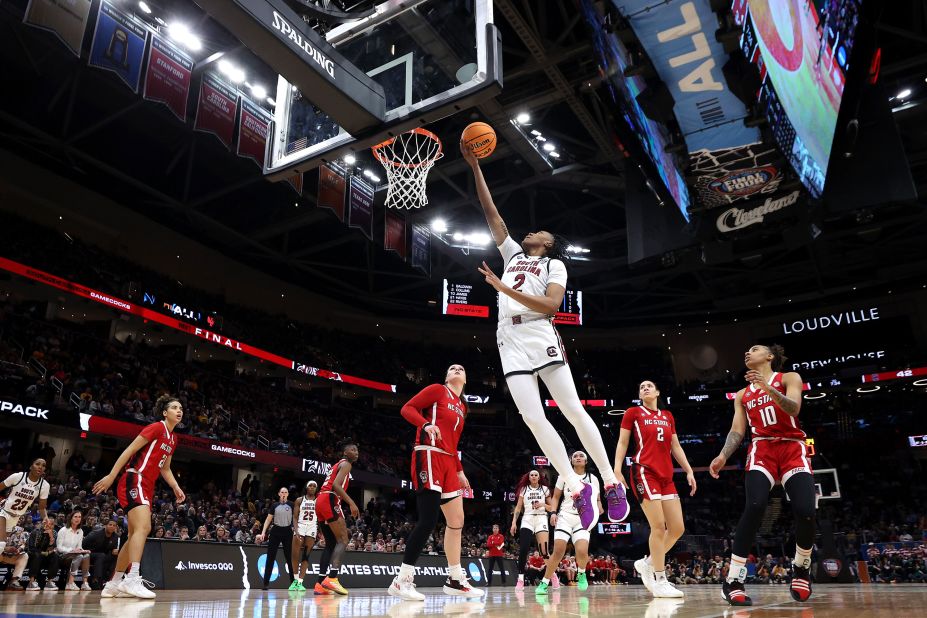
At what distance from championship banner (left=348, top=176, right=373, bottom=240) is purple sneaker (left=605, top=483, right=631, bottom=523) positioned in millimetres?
13104

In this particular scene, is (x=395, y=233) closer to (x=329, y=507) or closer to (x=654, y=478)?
(x=329, y=507)

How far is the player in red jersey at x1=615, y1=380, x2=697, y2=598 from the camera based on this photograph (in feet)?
19.1

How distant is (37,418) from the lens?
1644 cm

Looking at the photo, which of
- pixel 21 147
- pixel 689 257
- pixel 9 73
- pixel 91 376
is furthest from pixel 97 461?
pixel 689 257

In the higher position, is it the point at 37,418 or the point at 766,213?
the point at 766,213

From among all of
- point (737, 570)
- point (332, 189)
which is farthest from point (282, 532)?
point (332, 189)

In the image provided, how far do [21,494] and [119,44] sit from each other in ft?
24.6

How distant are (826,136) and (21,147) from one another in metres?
21.8

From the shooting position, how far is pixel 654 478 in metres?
6.02

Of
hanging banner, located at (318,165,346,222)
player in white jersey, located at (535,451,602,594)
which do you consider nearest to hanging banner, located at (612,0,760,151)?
player in white jersey, located at (535,451,602,594)

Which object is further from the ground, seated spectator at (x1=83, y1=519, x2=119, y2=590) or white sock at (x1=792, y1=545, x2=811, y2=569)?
white sock at (x1=792, y1=545, x2=811, y2=569)

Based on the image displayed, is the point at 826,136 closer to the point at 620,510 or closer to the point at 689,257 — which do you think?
the point at 689,257

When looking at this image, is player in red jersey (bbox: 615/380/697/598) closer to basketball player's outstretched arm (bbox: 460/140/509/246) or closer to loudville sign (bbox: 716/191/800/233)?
basketball player's outstretched arm (bbox: 460/140/509/246)

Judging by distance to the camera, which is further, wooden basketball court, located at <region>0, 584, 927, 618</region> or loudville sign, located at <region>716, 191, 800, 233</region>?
loudville sign, located at <region>716, 191, 800, 233</region>
